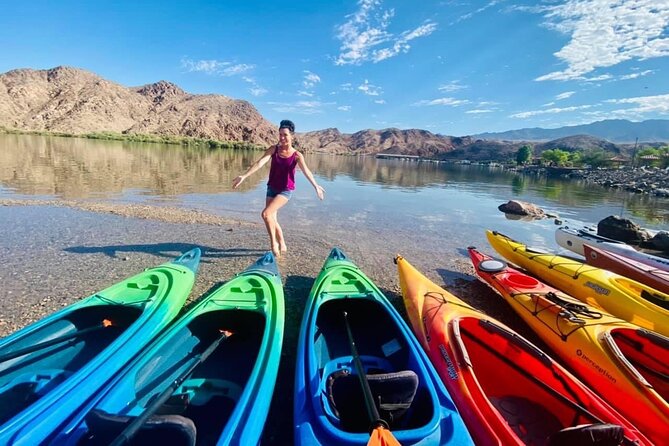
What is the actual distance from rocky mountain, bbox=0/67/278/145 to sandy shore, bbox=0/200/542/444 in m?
142

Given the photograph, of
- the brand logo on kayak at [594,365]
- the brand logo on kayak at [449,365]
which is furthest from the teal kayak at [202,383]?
the brand logo on kayak at [594,365]

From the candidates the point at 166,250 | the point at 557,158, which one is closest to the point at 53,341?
the point at 166,250

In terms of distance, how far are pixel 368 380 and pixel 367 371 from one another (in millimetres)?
1123

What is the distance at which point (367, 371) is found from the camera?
12.2 ft

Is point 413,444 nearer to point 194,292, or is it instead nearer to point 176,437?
point 176,437

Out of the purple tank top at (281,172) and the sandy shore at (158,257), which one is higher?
the purple tank top at (281,172)

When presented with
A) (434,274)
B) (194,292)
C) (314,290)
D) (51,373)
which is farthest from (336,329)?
(434,274)

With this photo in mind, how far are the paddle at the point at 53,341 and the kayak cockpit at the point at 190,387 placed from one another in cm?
109

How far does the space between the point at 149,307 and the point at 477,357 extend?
4.40 m

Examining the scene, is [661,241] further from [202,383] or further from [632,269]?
[202,383]

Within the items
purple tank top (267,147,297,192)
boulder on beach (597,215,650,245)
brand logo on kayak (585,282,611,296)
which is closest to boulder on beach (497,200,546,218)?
boulder on beach (597,215,650,245)

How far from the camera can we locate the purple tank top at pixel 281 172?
6.84 meters

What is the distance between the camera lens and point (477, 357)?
4086 millimetres

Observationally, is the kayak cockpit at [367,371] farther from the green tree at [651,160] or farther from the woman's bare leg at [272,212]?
the green tree at [651,160]
